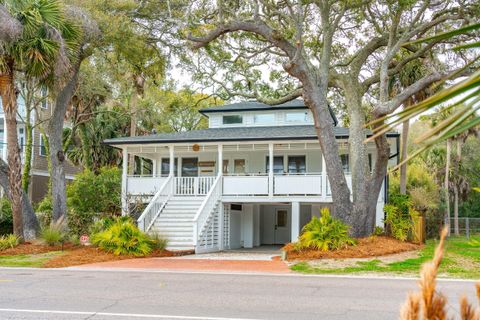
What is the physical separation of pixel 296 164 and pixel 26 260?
554 inches

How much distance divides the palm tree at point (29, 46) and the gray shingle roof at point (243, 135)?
633cm

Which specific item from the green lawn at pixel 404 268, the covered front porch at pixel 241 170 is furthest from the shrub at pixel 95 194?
the green lawn at pixel 404 268

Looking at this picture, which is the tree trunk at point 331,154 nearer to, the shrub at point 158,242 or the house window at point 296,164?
the shrub at point 158,242

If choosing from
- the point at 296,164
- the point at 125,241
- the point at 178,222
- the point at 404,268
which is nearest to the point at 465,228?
the point at 296,164

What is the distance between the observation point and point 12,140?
21312mm

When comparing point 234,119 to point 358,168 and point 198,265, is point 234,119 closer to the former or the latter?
point 358,168

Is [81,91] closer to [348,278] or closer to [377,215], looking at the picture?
[377,215]

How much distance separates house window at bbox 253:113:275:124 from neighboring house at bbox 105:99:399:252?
0.17 ft

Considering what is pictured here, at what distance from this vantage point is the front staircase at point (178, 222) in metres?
22.1

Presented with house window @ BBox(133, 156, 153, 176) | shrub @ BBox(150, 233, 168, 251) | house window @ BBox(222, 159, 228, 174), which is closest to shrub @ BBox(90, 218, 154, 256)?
shrub @ BBox(150, 233, 168, 251)

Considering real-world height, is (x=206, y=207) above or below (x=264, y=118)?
A: below

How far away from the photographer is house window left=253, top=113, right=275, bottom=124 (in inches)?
1200

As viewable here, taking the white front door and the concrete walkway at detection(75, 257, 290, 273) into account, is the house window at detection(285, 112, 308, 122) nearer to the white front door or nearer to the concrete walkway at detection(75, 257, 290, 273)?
the white front door

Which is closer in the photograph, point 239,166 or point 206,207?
point 206,207
